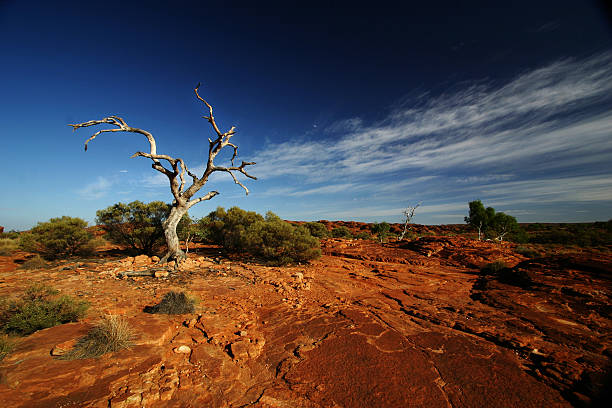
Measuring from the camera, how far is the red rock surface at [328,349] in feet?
8.33

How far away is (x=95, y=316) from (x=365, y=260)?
38.7 ft

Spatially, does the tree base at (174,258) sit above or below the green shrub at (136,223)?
below

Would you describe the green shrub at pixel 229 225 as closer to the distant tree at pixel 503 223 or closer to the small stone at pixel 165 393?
the small stone at pixel 165 393

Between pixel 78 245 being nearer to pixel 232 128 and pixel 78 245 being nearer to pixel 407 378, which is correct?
pixel 232 128

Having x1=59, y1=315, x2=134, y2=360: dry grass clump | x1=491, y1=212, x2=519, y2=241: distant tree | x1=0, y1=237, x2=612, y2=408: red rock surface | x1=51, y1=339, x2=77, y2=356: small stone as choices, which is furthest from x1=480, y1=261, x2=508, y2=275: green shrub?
x1=491, y1=212, x2=519, y2=241: distant tree

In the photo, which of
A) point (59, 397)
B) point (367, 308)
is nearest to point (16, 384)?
point (59, 397)

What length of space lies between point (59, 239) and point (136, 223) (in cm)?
298

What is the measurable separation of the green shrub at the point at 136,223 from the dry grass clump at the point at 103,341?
31.0ft

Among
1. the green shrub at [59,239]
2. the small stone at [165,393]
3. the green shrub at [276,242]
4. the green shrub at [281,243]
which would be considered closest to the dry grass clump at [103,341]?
the small stone at [165,393]

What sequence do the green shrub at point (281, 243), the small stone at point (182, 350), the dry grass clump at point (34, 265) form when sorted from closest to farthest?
the small stone at point (182, 350) → the dry grass clump at point (34, 265) → the green shrub at point (281, 243)

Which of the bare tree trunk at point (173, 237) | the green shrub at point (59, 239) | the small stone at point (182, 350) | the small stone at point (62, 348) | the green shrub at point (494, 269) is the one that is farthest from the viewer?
the green shrub at point (494, 269)

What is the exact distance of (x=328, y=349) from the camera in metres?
3.52

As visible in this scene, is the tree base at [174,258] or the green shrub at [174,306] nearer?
the green shrub at [174,306]

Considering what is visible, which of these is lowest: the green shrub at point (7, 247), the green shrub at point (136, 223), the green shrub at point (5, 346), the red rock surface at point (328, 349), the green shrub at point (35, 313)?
the red rock surface at point (328, 349)
